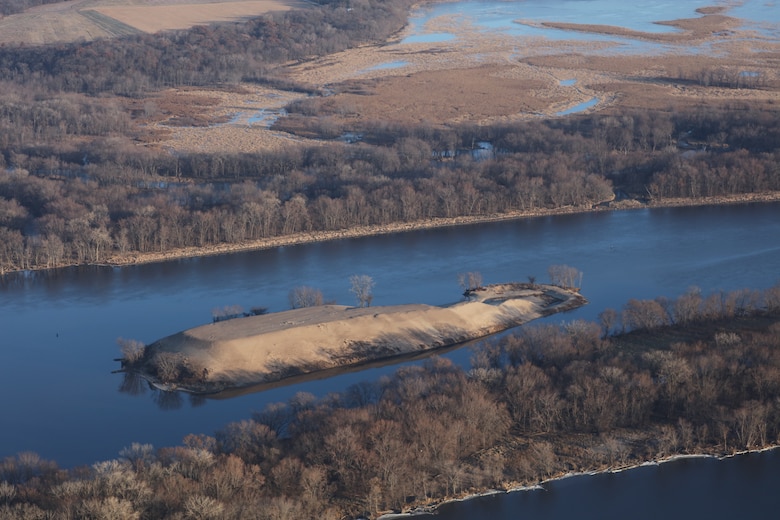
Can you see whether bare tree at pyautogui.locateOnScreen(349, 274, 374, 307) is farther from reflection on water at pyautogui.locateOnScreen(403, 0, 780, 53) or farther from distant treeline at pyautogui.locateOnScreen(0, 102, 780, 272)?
reflection on water at pyautogui.locateOnScreen(403, 0, 780, 53)

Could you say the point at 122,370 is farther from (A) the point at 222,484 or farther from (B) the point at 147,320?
(A) the point at 222,484

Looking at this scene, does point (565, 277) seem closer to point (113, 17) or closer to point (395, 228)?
point (395, 228)

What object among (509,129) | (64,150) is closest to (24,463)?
(64,150)

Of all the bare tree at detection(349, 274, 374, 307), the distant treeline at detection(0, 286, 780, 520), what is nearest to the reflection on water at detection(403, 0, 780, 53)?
the bare tree at detection(349, 274, 374, 307)

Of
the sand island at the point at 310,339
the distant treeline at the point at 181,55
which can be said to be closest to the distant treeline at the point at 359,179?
the sand island at the point at 310,339

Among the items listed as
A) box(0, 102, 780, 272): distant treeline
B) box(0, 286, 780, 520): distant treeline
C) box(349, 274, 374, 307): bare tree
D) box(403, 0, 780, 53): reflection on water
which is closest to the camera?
box(0, 286, 780, 520): distant treeline
